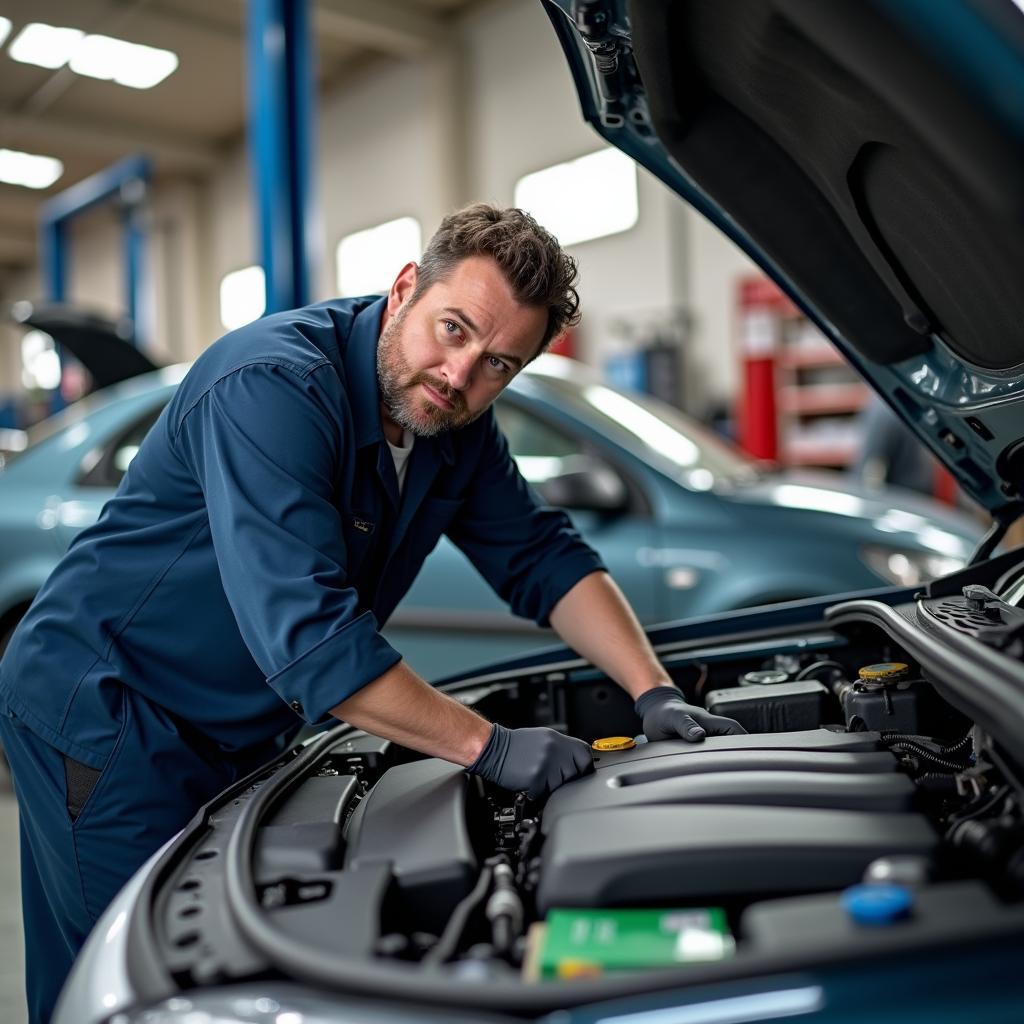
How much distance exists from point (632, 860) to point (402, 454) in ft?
2.97

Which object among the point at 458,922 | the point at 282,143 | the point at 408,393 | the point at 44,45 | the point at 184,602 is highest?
the point at 44,45

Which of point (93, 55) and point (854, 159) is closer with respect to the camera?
point (854, 159)

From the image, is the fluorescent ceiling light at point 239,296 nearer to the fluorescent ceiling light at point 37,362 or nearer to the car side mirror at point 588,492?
the fluorescent ceiling light at point 37,362

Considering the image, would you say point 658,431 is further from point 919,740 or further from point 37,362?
point 37,362

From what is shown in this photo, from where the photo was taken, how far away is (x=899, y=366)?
66.4 inches

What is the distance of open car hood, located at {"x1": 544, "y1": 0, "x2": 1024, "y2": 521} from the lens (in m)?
0.90

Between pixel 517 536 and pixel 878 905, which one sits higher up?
pixel 517 536

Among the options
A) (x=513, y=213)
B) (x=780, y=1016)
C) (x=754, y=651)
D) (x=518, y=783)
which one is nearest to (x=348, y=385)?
(x=513, y=213)

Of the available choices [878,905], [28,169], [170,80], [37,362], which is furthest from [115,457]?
[37,362]

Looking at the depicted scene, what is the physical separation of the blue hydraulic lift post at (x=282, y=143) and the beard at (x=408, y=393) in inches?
102

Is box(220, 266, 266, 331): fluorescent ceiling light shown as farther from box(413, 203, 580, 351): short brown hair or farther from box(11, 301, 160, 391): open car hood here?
box(413, 203, 580, 351): short brown hair

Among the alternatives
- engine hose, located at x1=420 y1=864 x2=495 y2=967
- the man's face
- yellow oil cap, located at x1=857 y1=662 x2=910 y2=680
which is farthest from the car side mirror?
engine hose, located at x1=420 y1=864 x2=495 y2=967

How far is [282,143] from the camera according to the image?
412cm

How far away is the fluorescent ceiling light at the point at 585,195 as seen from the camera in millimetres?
8648
